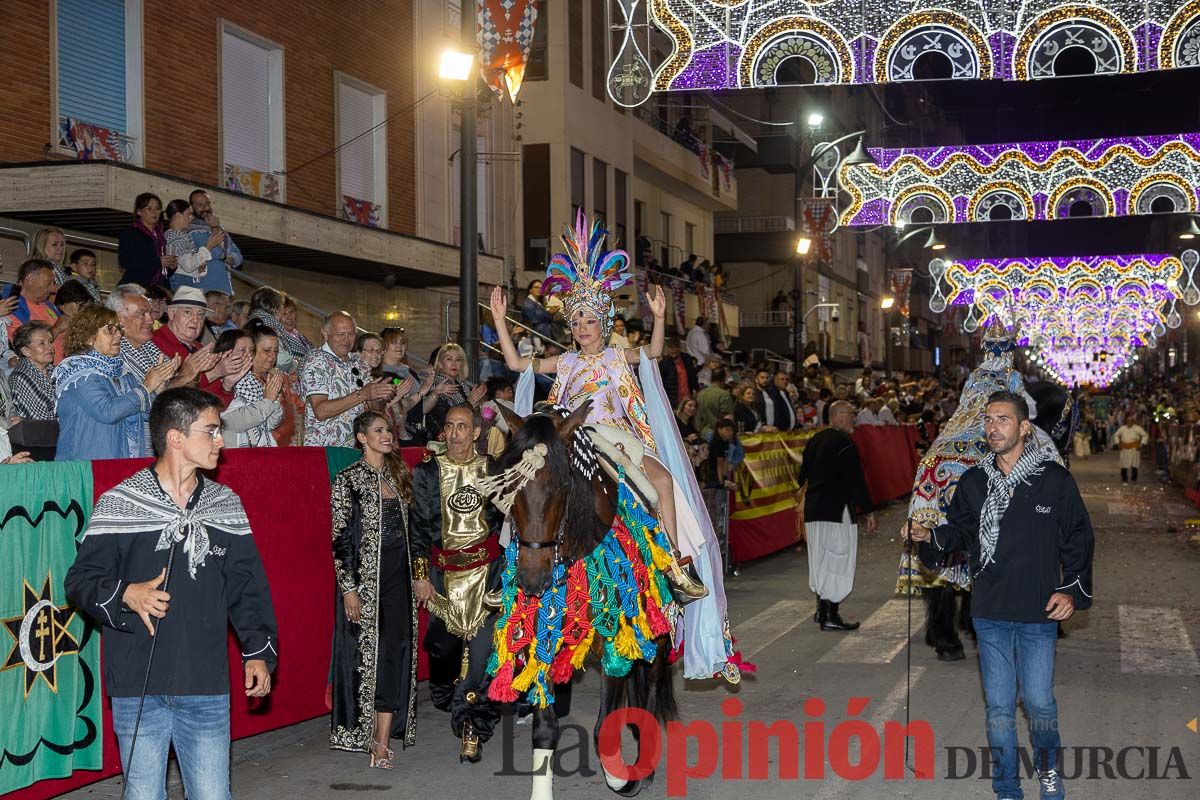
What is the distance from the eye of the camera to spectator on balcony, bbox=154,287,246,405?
356 inches

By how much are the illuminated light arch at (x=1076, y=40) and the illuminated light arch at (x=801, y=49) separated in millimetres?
1812

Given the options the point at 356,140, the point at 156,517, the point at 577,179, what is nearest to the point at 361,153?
the point at 356,140

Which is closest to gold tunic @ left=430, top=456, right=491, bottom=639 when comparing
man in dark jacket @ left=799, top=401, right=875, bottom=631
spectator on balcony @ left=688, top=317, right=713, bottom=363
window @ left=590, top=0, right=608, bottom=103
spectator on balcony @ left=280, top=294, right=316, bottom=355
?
spectator on balcony @ left=280, top=294, right=316, bottom=355

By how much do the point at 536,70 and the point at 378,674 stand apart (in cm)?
2209

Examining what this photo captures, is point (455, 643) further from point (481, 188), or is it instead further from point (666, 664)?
point (481, 188)

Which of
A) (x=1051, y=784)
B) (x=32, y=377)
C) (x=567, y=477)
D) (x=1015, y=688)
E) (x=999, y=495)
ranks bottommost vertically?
(x=1051, y=784)

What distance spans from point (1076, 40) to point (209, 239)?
29.3 ft

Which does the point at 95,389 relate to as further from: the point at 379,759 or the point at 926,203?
the point at 926,203

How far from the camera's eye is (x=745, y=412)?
20.0m

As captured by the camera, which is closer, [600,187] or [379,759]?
[379,759]

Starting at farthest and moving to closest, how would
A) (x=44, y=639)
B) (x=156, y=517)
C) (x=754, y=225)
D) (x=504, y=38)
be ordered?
(x=754, y=225), (x=504, y=38), (x=44, y=639), (x=156, y=517)

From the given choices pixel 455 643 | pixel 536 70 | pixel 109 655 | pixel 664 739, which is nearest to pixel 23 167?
pixel 455 643

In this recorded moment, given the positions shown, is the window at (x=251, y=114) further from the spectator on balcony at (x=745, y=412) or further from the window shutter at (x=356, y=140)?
the spectator on balcony at (x=745, y=412)

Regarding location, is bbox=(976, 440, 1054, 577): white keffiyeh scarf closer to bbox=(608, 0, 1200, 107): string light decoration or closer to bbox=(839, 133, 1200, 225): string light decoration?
bbox=(608, 0, 1200, 107): string light decoration
